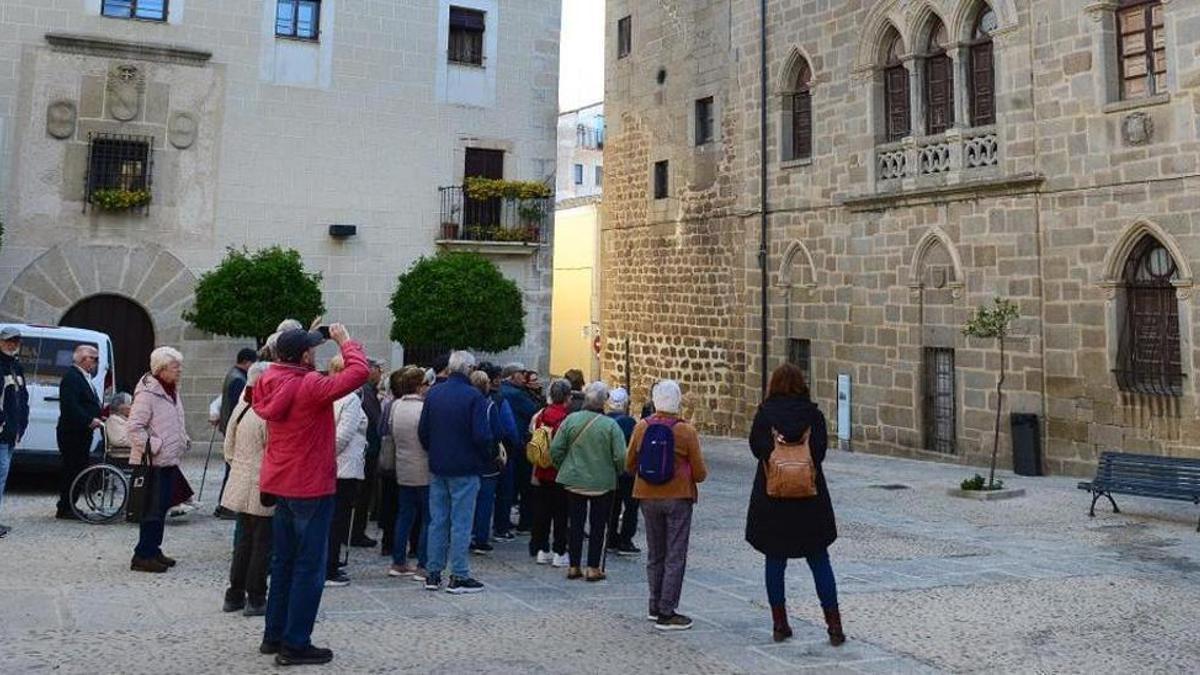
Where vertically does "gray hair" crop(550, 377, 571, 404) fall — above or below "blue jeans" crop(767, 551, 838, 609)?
above

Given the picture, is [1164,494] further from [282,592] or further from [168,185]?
[168,185]

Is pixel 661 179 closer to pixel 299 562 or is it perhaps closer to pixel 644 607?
pixel 644 607

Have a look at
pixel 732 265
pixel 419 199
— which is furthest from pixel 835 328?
pixel 419 199

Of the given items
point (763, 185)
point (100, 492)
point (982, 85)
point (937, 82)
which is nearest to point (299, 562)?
point (100, 492)

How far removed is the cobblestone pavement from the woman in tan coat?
0.63 feet

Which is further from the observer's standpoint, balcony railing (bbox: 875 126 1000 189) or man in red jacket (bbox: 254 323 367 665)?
balcony railing (bbox: 875 126 1000 189)

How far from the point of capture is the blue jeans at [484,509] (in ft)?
25.9

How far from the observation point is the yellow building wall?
30188mm

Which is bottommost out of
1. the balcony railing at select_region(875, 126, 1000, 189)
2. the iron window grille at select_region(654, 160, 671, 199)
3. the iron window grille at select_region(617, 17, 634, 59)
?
the balcony railing at select_region(875, 126, 1000, 189)

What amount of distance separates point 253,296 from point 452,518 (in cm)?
835

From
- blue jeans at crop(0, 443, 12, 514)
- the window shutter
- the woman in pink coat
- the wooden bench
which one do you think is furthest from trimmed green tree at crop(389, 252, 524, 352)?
the window shutter

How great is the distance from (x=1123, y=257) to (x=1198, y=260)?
1117mm

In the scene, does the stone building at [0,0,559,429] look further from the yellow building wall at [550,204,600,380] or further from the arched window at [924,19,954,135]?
the yellow building wall at [550,204,600,380]

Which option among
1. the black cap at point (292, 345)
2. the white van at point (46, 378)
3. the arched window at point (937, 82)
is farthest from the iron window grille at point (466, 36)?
the black cap at point (292, 345)
